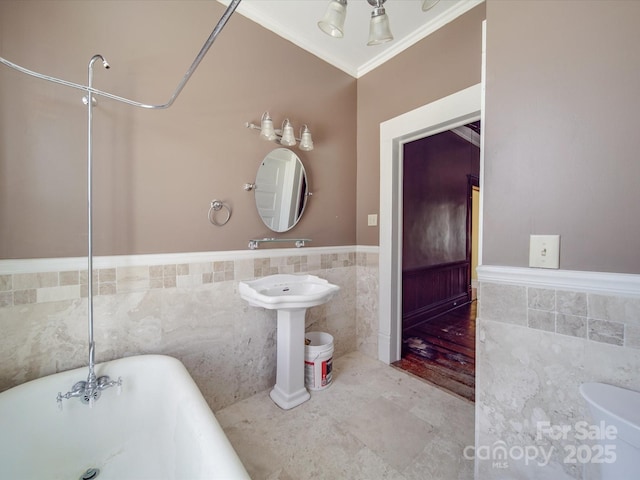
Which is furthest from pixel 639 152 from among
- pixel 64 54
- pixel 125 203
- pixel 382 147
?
pixel 64 54

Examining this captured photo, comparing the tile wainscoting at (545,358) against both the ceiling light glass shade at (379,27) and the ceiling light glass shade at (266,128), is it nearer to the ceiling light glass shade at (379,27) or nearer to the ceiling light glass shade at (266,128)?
the ceiling light glass shade at (379,27)

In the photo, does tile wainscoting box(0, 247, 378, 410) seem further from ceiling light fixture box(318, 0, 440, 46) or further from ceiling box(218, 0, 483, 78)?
ceiling box(218, 0, 483, 78)

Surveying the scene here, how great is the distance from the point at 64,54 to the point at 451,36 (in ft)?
7.38

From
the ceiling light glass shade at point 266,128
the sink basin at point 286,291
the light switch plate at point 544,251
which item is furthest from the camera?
the ceiling light glass shade at point 266,128

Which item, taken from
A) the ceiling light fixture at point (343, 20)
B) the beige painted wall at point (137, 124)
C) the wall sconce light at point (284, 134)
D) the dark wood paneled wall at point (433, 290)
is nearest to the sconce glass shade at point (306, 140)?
the wall sconce light at point (284, 134)

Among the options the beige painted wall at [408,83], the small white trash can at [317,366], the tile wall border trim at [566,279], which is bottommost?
the small white trash can at [317,366]

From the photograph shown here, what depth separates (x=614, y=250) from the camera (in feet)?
2.55

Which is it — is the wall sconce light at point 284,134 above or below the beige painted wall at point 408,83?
below

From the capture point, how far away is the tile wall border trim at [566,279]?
76cm

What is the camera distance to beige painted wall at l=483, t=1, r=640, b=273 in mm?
758

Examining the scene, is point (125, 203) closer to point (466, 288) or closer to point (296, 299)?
point (296, 299)

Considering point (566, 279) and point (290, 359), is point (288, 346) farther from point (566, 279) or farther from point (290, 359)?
point (566, 279)

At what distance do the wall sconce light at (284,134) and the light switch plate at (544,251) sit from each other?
59.2 inches

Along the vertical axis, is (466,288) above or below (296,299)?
below
